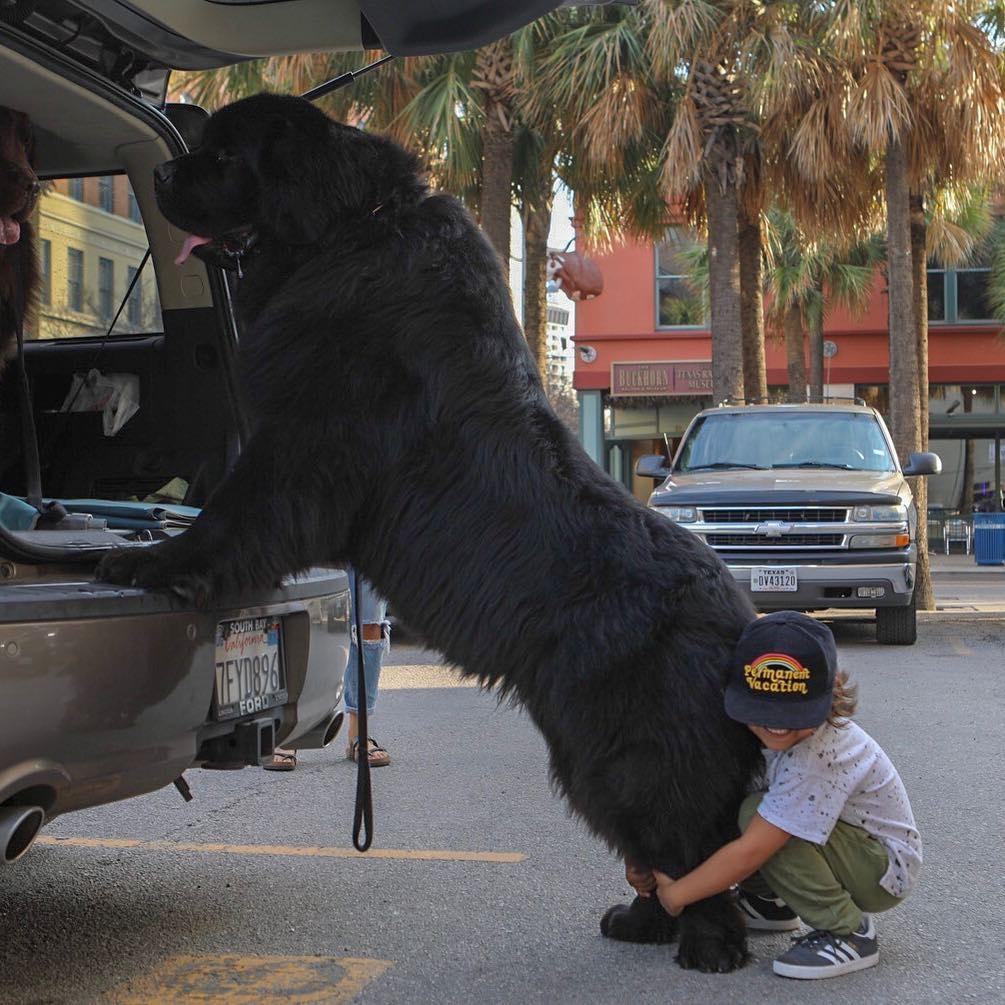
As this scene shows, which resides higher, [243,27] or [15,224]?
[243,27]

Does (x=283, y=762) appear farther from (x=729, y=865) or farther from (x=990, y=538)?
(x=990, y=538)

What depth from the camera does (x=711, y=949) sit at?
11.0 ft

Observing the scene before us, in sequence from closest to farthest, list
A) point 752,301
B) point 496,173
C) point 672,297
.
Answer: point 496,173 < point 752,301 < point 672,297

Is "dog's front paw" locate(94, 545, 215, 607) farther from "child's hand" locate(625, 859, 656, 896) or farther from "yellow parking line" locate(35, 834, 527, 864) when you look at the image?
"yellow parking line" locate(35, 834, 527, 864)

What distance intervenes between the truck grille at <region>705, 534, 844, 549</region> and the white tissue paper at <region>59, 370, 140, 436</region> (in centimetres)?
672

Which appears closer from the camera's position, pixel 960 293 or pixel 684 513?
pixel 684 513

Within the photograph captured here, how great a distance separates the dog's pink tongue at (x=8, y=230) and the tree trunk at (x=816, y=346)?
23964mm

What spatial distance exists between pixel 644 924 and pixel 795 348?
23.2m

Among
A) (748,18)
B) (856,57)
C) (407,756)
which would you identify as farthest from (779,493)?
(748,18)

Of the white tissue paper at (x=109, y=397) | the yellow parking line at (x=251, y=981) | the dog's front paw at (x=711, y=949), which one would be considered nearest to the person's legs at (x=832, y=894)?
the dog's front paw at (x=711, y=949)

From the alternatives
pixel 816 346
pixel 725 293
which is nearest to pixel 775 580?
pixel 725 293

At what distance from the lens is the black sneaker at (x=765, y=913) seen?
146 inches

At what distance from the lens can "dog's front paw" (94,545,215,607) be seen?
10.2ft

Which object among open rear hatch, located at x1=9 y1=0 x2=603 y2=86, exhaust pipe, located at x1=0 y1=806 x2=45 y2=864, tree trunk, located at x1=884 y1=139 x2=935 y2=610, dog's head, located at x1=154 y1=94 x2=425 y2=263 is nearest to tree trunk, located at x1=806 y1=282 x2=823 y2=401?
tree trunk, located at x1=884 y1=139 x2=935 y2=610
